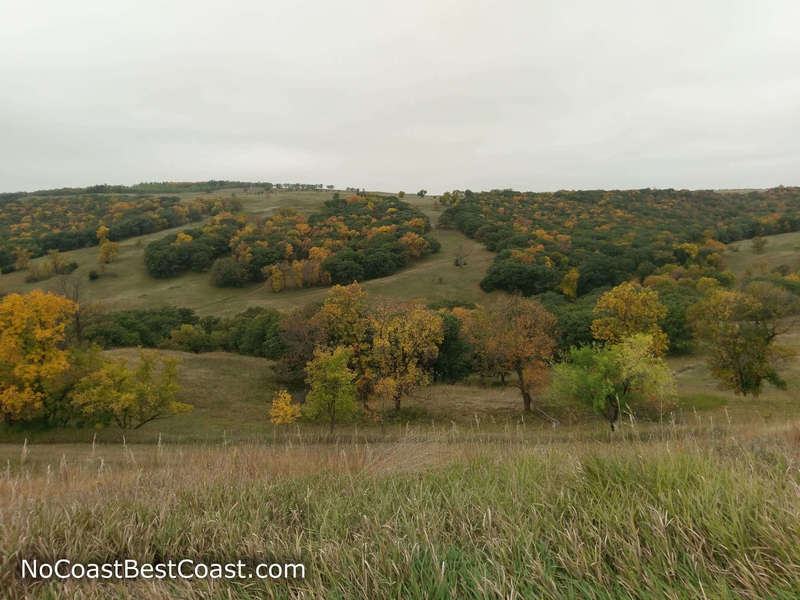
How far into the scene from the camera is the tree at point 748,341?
31.9m

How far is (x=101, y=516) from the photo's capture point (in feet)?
11.6

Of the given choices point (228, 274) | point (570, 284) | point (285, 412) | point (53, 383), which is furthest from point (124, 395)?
point (570, 284)

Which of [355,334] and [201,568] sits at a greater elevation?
[201,568]

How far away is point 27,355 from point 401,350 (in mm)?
25717

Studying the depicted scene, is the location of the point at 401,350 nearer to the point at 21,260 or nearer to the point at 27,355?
the point at 27,355

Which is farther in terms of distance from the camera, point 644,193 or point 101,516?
point 644,193

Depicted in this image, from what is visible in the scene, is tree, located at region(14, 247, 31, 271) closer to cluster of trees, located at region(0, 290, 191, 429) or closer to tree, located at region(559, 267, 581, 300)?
cluster of trees, located at region(0, 290, 191, 429)

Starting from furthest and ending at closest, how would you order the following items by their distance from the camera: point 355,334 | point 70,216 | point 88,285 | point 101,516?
point 70,216 → point 88,285 → point 355,334 → point 101,516

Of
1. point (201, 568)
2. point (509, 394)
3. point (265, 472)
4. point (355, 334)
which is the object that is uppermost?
point (201, 568)

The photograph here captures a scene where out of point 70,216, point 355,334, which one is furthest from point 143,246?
point 355,334

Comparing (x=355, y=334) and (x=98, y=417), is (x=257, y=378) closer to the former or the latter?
(x=355, y=334)

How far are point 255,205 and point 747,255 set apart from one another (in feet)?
542

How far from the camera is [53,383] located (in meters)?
25.9

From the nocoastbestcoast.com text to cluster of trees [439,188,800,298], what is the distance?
85.0 meters
